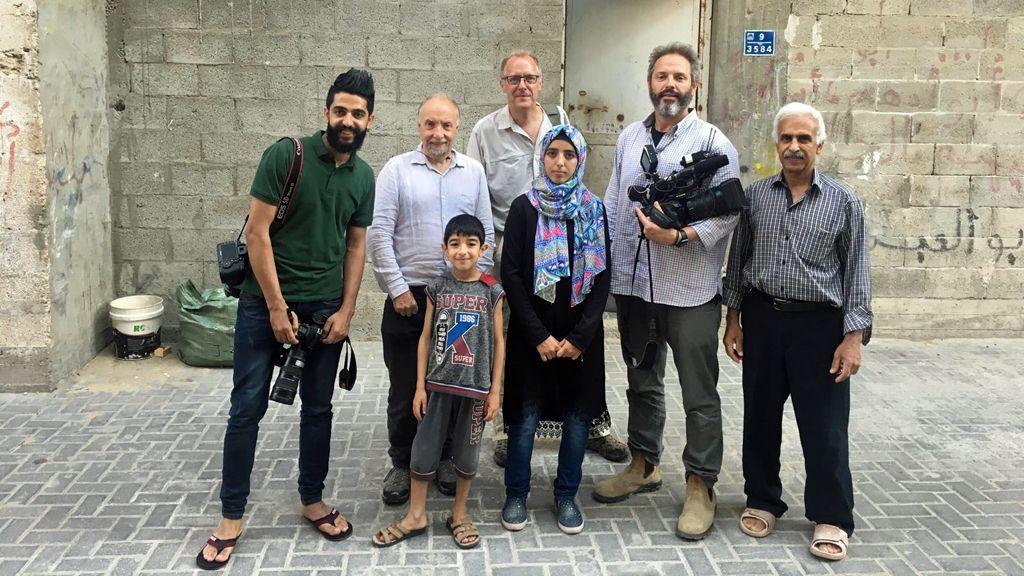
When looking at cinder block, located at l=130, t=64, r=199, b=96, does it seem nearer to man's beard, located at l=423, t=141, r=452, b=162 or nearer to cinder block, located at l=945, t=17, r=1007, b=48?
man's beard, located at l=423, t=141, r=452, b=162

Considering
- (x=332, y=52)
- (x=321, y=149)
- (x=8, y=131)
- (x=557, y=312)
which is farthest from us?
(x=332, y=52)

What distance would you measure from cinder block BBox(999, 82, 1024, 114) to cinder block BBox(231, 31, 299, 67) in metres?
5.83

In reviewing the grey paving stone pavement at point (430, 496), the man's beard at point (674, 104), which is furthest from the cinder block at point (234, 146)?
the man's beard at point (674, 104)

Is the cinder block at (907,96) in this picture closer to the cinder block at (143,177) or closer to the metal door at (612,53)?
the metal door at (612,53)

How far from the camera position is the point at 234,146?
21.0 feet

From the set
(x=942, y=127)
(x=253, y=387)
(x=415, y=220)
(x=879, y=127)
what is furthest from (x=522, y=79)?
(x=942, y=127)

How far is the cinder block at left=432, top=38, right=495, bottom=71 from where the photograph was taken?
252 inches

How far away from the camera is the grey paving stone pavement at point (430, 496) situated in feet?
11.0

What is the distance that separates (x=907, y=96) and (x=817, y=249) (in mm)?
4200

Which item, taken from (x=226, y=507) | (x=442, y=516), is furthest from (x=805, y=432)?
(x=226, y=507)

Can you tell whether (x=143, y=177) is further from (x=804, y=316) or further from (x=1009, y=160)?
(x=1009, y=160)

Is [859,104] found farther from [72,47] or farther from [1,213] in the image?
[1,213]

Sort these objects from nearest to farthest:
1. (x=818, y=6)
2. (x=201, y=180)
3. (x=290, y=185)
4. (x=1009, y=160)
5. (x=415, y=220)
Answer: (x=290, y=185)
(x=415, y=220)
(x=201, y=180)
(x=818, y=6)
(x=1009, y=160)

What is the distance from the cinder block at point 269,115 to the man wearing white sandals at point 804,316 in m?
4.04
